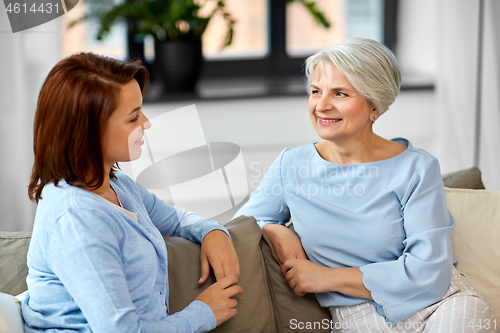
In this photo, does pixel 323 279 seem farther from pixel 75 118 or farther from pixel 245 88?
pixel 245 88

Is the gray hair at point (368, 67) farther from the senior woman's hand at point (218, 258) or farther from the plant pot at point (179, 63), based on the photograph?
the plant pot at point (179, 63)

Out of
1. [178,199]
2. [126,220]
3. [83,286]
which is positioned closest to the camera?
[83,286]

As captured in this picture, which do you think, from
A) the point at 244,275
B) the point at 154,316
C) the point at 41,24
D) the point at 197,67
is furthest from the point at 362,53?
the point at 197,67

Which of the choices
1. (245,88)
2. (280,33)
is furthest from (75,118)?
(280,33)

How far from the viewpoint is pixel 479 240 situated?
146cm

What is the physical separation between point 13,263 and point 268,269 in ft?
2.22

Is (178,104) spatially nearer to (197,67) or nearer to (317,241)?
(197,67)

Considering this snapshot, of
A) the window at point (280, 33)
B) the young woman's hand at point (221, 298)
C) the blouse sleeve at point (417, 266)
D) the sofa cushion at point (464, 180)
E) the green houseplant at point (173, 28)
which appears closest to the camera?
the young woman's hand at point (221, 298)

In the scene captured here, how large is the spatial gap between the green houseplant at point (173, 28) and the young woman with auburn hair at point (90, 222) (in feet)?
5.43

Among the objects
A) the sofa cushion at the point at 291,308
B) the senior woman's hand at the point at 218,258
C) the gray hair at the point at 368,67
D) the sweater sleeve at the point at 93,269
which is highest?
the gray hair at the point at 368,67

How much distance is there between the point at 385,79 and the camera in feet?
4.20

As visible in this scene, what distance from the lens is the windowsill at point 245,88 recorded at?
8.75 feet

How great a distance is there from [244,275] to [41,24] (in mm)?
1432

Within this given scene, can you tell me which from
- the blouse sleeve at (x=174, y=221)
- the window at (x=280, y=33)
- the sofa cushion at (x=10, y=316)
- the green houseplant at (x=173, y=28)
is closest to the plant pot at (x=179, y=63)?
the green houseplant at (x=173, y=28)
